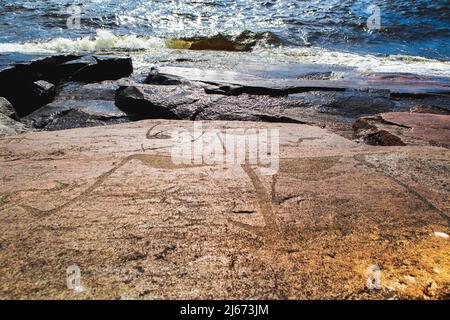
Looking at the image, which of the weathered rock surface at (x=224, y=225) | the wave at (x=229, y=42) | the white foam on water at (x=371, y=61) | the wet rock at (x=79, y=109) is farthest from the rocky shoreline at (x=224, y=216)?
the wave at (x=229, y=42)

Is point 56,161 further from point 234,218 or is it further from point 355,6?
point 355,6

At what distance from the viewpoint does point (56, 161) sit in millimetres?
2199

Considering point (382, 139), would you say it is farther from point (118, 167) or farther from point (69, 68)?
point (69, 68)

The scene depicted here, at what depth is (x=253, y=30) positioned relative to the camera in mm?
11680

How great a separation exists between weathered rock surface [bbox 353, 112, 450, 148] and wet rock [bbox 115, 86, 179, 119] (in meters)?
2.03

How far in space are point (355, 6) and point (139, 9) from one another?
9437 mm

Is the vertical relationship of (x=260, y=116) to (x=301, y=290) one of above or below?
above

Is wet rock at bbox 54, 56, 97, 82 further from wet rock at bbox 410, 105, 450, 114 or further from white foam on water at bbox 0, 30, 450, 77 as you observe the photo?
wet rock at bbox 410, 105, 450, 114

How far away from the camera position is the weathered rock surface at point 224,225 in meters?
1.16

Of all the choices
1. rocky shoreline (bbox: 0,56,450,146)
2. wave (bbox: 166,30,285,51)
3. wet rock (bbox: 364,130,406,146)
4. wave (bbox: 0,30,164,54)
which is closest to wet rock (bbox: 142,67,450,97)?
rocky shoreline (bbox: 0,56,450,146)

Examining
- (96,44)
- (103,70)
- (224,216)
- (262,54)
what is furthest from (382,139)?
(96,44)

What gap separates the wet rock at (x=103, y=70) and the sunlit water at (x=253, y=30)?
1.58 metres

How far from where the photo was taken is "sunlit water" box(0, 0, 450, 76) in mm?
8234

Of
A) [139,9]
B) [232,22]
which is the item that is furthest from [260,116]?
[139,9]
